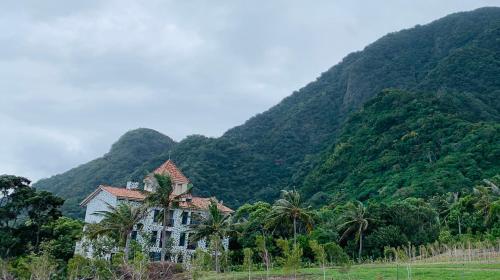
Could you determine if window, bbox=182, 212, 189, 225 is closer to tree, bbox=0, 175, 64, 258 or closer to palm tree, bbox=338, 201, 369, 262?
tree, bbox=0, 175, 64, 258

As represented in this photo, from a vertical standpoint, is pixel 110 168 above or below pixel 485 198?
above

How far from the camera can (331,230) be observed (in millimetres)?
69312

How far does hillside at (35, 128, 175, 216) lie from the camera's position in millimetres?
133375

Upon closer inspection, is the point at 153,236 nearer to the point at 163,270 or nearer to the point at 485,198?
the point at 163,270

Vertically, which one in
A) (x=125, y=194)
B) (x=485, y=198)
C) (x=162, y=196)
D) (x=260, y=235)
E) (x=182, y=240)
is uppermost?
(x=485, y=198)

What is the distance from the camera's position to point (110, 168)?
153125mm

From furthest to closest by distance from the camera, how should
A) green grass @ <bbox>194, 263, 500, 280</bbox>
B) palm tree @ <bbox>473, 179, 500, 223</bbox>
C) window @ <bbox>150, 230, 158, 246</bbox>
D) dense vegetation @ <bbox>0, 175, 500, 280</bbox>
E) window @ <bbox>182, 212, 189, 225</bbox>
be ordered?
palm tree @ <bbox>473, 179, 500, 223</bbox>
window @ <bbox>182, 212, 189, 225</bbox>
window @ <bbox>150, 230, 158, 246</bbox>
dense vegetation @ <bbox>0, 175, 500, 280</bbox>
green grass @ <bbox>194, 263, 500, 280</bbox>

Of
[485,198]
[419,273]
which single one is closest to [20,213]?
[419,273]

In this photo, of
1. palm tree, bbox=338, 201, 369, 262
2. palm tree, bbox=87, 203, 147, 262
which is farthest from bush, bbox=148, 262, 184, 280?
palm tree, bbox=338, 201, 369, 262

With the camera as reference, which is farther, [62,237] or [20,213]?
[20,213]

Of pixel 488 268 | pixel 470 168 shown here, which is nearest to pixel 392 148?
pixel 470 168

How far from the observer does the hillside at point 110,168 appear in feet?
438

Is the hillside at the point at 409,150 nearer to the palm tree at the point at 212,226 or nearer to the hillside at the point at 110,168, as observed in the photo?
the palm tree at the point at 212,226

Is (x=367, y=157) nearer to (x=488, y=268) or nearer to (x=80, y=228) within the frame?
(x=80, y=228)
